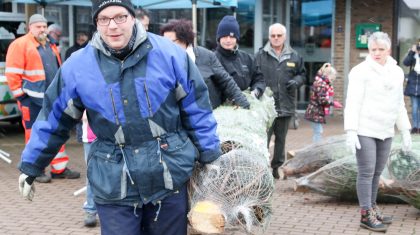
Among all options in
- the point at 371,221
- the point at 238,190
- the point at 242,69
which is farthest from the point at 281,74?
the point at 238,190

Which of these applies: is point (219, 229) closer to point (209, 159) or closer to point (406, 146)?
point (209, 159)

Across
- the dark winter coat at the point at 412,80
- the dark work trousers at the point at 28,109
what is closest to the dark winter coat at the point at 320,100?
the dark winter coat at the point at 412,80

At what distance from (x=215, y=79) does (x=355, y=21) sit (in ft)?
29.6

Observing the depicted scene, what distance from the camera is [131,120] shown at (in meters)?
3.33

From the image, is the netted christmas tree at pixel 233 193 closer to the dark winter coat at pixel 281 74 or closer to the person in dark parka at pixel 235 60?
the person in dark parka at pixel 235 60

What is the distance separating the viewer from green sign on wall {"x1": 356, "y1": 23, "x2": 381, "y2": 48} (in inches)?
571

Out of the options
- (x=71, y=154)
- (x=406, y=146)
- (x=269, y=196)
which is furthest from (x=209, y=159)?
(x=71, y=154)

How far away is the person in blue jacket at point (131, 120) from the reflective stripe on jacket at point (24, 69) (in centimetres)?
464

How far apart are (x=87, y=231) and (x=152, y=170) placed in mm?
2845

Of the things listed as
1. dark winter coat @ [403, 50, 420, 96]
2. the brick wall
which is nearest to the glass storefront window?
the brick wall

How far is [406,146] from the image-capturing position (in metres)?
6.26

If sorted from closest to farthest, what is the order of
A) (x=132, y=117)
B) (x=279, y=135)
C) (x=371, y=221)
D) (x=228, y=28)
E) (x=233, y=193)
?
(x=132, y=117) < (x=233, y=193) < (x=371, y=221) < (x=228, y=28) < (x=279, y=135)

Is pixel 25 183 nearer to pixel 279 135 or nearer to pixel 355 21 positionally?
pixel 279 135

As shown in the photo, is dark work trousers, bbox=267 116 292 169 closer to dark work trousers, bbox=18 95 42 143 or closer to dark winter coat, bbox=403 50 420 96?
dark work trousers, bbox=18 95 42 143
